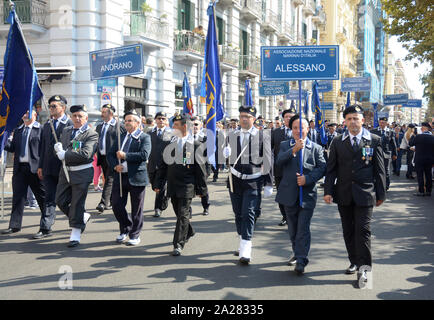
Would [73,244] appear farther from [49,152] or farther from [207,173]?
[207,173]

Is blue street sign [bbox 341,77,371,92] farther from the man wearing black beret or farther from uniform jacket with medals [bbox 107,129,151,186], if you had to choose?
uniform jacket with medals [bbox 107,129,151,186]

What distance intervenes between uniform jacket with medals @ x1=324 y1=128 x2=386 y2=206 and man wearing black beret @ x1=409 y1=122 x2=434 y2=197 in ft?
24.8

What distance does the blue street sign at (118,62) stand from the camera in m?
8.66

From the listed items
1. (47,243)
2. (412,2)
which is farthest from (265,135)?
(412,2)

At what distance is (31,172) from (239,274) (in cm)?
410

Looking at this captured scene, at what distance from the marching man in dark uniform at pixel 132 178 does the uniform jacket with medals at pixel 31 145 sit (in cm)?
153

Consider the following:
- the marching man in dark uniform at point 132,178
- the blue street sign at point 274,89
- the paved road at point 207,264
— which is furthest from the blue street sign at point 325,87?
the marching man in dark uniform at point 132,178

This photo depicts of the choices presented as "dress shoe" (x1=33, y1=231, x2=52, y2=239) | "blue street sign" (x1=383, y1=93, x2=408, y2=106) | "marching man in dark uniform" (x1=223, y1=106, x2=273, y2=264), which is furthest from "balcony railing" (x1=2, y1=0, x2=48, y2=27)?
"blue street sign" (x1=383, y1=93, x2=408, y2=106)

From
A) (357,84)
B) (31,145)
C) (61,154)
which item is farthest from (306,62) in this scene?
(357,84)

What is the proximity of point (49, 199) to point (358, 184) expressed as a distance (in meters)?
4.73

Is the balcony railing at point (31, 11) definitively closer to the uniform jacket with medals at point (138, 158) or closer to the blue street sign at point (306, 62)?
the uniform jacket with medals at point (138, 158)

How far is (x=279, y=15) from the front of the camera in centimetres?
3447

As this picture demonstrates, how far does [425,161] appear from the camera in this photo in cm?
1202

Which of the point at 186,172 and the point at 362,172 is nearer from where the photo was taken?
the point at 362,172
